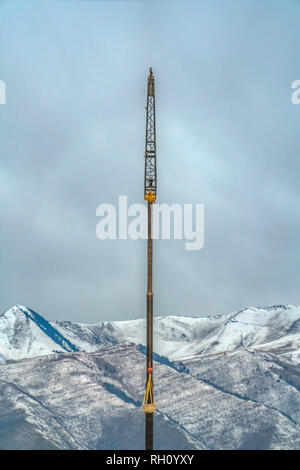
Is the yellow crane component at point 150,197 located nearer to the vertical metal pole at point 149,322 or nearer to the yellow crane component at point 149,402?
the vertical metal pole at point 149,322

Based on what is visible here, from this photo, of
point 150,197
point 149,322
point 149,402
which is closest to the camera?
point 149,402

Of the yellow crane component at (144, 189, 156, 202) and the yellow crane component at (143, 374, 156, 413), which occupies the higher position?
the yellow crane component at (144, 189, 156, 202)

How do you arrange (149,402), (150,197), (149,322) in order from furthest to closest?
(150,197), (149,322), (149,402)

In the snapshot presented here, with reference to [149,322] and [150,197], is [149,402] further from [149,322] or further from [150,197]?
[150,197]

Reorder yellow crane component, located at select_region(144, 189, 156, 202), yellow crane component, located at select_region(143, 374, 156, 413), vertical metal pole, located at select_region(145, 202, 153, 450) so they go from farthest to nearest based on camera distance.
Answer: yellow crane component, located at select_region(144, 189, 156, 202), yellow crane component, located at select_region(143, 374, 156, 413), vertical metal pole, located at select_region(145, 202, 153, 450)

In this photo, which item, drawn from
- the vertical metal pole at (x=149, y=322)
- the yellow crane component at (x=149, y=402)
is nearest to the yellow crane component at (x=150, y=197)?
the vertical metal pole at (x=149, y=322)

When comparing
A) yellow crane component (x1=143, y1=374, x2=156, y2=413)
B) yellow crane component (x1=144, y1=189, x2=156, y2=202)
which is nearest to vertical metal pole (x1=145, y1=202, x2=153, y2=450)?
yellow crane component (x1=143, y1=374, x2=156, y2=413)

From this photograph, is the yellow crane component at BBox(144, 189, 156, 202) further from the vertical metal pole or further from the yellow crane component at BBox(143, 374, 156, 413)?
the yellow crane component at BBox(143, 374, 156, 413)

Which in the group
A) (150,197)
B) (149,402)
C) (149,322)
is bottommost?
(149,402)

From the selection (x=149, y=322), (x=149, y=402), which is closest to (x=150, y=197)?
(x=149, y=322)
